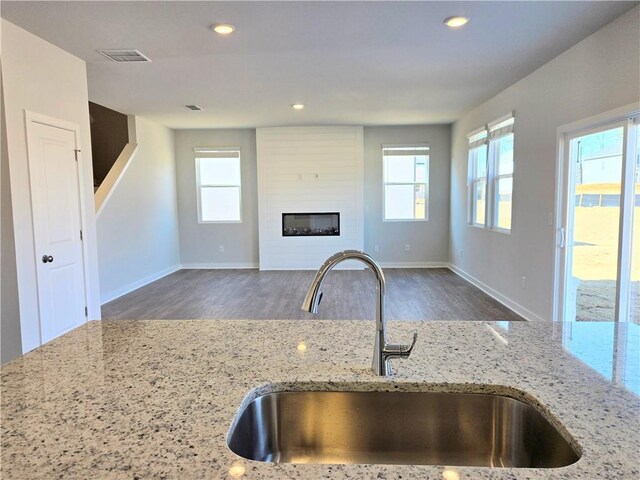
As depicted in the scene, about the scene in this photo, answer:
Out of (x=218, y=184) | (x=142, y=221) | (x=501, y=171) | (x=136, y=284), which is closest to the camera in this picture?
(x=501, y=171)

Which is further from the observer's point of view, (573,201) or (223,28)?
(573,201)

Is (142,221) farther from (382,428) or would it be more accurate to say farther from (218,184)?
(382,428)

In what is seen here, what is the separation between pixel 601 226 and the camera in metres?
3.29

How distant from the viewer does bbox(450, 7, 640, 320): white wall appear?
9.71 ft

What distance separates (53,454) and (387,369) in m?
0.73

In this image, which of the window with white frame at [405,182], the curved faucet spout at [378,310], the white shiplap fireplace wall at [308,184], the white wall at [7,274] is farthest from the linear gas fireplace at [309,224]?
the curved faucet spout at [378,310]

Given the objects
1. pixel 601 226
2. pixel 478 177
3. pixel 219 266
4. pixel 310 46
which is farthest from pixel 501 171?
pixel 219 266

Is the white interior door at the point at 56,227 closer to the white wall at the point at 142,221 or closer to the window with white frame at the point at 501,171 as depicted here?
the white wall at the point at 142,221

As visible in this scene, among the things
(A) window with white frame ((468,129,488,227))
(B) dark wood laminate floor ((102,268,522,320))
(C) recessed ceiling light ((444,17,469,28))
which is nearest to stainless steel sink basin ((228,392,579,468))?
(C) recessed ceiling light ((444,17,469,28))

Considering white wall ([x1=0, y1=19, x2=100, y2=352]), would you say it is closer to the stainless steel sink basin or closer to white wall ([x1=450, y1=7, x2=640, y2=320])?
the stainless steel sink basin

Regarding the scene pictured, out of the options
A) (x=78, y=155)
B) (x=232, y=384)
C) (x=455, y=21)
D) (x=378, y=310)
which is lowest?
(x=232, y=384)

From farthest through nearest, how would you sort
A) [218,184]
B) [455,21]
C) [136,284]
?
[218,184] < [136,284] < [455,21]

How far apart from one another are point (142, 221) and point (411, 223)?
4.83 m

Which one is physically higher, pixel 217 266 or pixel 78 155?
pixel 78 155
